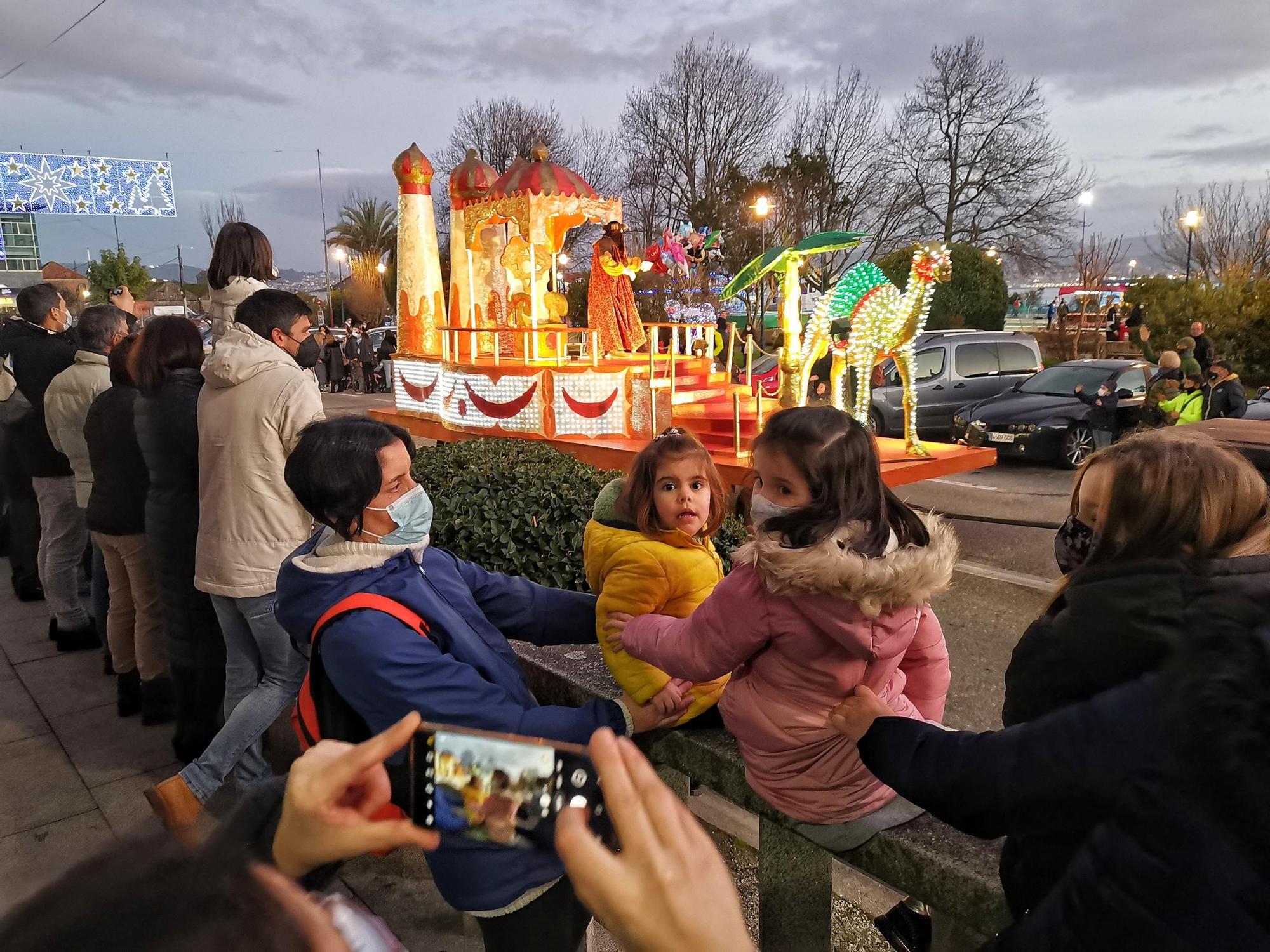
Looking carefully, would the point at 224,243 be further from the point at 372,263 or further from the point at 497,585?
the point at 372,263

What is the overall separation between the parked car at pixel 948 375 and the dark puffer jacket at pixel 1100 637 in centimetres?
1126

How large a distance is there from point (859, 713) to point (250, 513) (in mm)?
2312

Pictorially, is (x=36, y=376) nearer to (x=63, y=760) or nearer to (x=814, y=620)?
(x=63, y=760)

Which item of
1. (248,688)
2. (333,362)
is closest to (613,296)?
(333,362)

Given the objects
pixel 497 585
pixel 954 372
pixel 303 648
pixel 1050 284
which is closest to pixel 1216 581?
pixel 497 585

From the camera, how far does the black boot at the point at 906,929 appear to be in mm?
2176

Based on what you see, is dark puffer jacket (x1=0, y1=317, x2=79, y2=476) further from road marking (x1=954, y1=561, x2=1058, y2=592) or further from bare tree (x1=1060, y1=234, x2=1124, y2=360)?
bare tree (x1=1060, y1=234, x2=1124, y2=360)

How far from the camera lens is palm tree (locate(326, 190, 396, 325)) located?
141 ft

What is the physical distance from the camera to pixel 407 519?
1.91 meters

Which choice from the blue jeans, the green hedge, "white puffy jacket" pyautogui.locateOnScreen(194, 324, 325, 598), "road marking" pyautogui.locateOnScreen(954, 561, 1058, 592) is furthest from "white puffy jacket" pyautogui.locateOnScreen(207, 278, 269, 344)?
"road marking" pyautogui.locateOnScreen(954, 561, 1058, 592)

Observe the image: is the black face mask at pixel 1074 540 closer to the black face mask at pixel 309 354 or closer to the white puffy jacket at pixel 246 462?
the white puffy jacket at pixel 246 462

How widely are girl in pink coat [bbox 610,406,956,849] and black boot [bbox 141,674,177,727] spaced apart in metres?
2.98

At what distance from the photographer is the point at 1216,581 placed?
0.98 metres

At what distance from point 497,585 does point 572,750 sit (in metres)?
1.33
